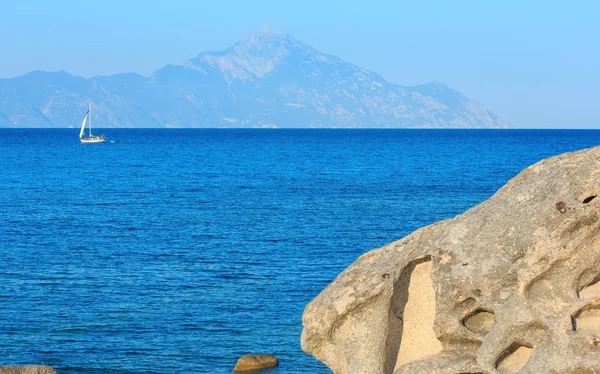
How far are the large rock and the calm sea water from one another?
42.1ft

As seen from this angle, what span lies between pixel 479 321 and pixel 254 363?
45.4 ft

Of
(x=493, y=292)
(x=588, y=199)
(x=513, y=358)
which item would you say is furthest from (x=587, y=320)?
(x=588, y=199)

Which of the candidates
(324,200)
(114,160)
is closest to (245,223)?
(324,200)

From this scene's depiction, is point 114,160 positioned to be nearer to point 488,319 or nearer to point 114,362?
point 114,362

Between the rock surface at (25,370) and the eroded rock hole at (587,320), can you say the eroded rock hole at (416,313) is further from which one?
the rock surface at (25,370)

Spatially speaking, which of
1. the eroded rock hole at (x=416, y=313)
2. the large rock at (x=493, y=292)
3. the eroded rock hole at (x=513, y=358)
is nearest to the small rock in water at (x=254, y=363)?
the large rock at (x=493, y=292)

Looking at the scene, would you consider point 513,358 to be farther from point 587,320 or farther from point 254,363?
point 254,363

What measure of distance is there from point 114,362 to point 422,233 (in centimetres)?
1511

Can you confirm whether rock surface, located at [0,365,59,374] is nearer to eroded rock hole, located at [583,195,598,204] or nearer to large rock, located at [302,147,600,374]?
large rock, located at [302,147,600,374]

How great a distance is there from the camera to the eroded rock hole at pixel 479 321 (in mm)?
9914

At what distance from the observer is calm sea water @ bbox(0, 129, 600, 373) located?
82.9ft

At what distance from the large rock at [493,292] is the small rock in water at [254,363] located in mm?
12402

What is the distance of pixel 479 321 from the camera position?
32.8ft

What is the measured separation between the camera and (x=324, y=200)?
6225 centimetres
